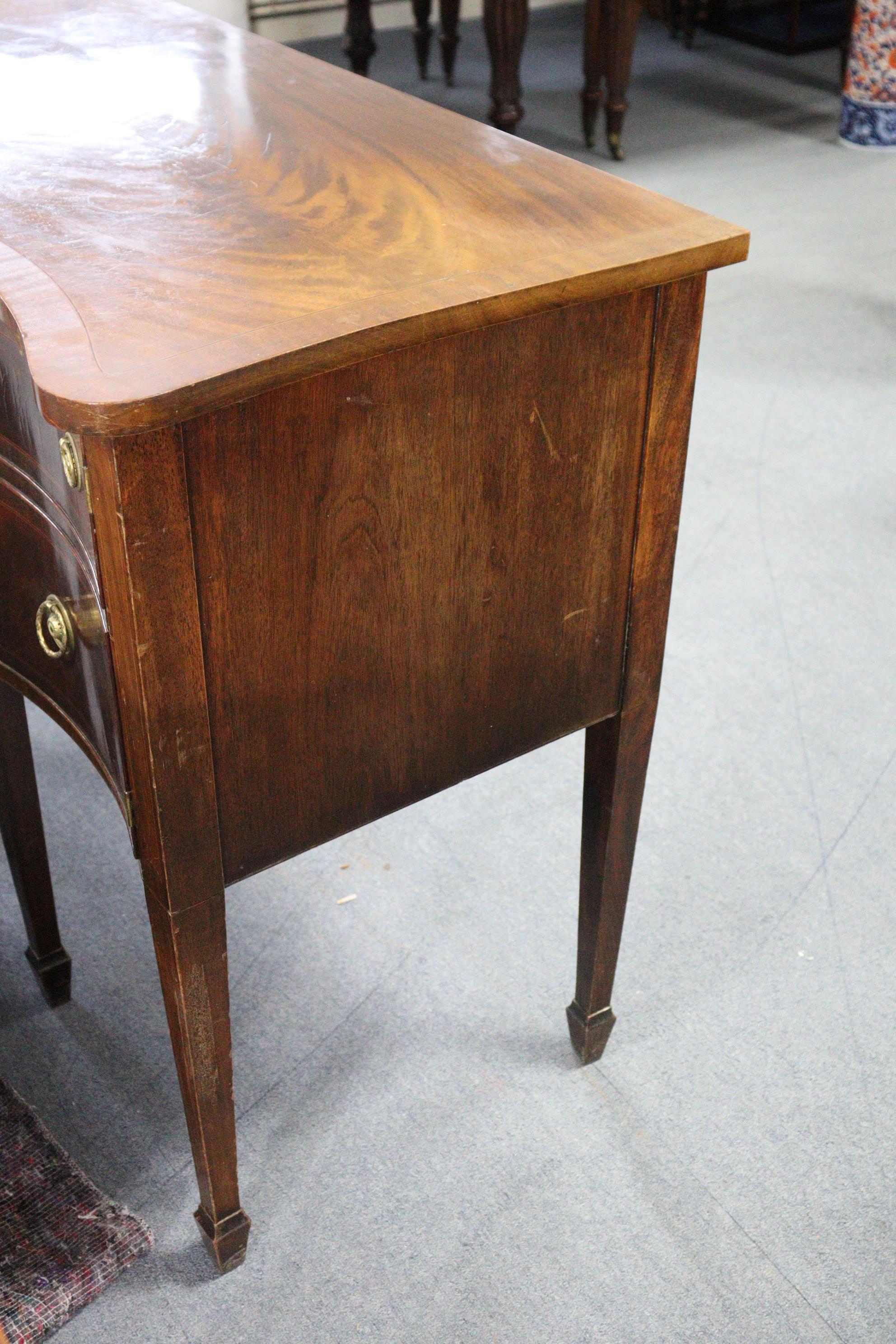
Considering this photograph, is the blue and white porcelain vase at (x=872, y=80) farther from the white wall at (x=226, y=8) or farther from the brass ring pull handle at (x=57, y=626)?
the brass ring pull handle at (x=57, y=626)

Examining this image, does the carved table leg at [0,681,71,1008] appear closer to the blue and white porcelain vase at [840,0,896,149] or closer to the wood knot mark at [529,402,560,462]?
the wood knot mark at [529,402,560,462]

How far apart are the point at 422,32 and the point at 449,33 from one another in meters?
0.15

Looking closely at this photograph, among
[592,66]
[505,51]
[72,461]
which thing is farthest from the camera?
[592,66]

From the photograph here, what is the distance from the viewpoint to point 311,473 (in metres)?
0.85

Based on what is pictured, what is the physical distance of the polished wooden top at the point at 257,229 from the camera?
78 cm

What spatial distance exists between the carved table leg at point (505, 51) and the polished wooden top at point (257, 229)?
225 centimetres

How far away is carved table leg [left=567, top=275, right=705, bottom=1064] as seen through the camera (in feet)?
3.19

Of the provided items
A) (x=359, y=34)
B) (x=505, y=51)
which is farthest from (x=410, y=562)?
(x=359, y=34)

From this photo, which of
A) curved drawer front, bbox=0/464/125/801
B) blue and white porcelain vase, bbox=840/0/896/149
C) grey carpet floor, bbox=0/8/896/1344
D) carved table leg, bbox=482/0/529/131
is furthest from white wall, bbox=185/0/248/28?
curved drawer front, bbox=0/464/125/801

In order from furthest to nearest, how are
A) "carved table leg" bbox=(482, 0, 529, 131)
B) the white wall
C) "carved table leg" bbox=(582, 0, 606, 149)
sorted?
the white wall → "carved table leg" bbox=(582, 0, 606, 149) → "carved table leg" bbox=(482, 0, 529, 131)

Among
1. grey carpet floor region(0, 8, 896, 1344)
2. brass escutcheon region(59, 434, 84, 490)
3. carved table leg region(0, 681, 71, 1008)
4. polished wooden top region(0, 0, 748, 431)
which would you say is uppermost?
polished wooden top region(0, 0, 748, 431)

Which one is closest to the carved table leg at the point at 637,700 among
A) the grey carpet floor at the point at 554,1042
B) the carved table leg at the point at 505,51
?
the grey carpet floor at the point at 554,1042

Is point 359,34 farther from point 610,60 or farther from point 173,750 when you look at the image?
point 173,750

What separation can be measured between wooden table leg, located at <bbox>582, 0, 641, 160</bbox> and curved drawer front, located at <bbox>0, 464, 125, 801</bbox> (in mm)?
2905
